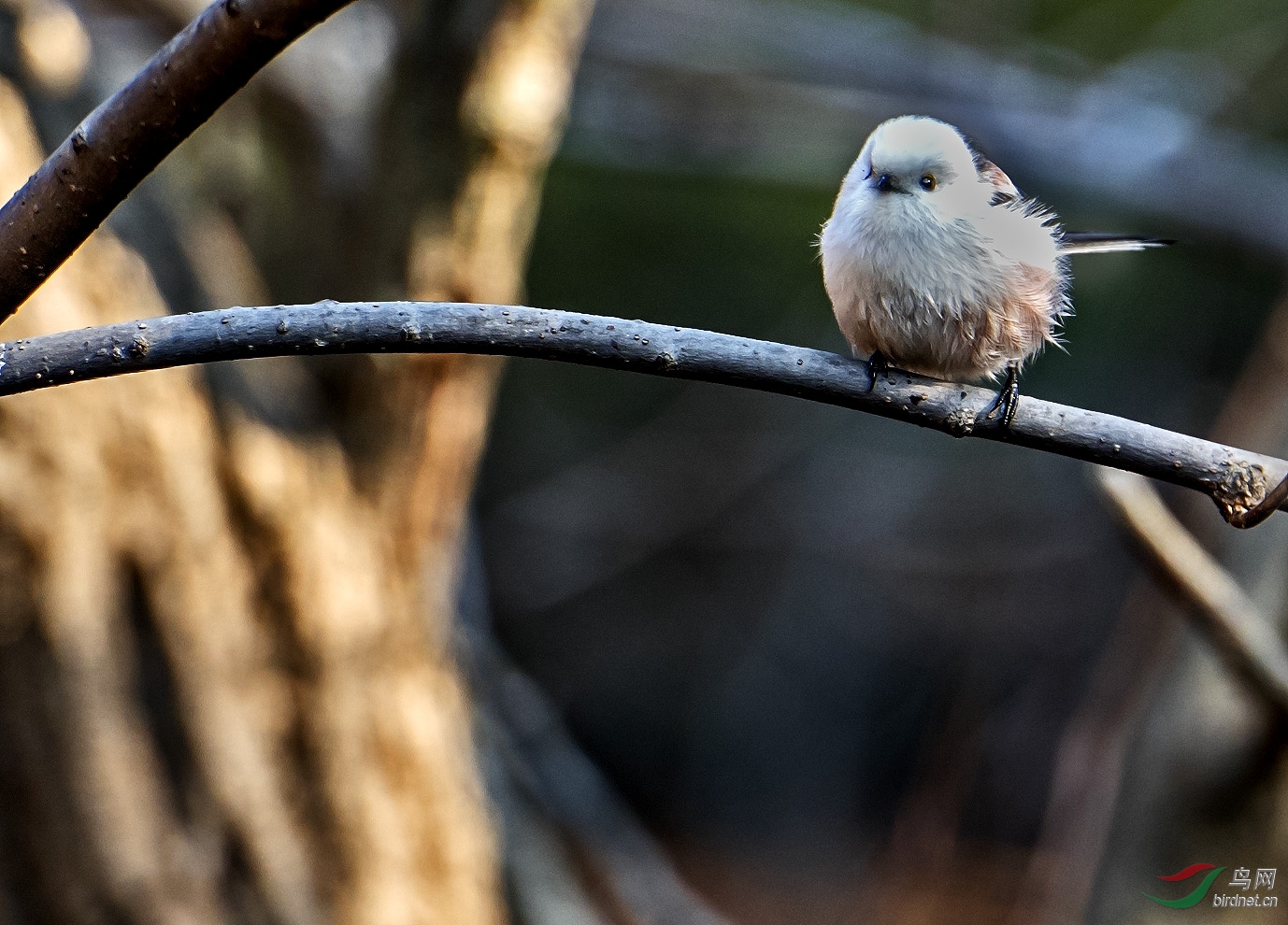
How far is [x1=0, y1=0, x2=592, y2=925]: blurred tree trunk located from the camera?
1982 mm

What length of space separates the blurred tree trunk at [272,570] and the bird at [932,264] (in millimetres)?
1037

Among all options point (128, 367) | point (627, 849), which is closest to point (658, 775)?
point (627, 849)

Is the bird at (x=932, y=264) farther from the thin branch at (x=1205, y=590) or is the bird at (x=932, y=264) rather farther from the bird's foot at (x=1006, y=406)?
the thin branch at (x=1205, y=590)

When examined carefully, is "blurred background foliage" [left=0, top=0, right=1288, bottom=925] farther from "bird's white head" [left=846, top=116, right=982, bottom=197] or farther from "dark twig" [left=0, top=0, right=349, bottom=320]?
"dark twig" [left=0, top=0, right=349, bottom=320]

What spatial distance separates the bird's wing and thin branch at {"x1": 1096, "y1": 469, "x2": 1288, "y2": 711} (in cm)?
71

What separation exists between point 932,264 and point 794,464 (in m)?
3.95

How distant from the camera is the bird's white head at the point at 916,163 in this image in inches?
55.3

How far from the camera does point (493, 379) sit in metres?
2.55

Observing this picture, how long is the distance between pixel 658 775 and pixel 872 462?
76.5 inches

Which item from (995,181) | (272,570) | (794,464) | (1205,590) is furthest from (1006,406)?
(794,464)

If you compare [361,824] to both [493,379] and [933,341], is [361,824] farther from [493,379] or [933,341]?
[933,341]

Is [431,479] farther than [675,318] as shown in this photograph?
No
